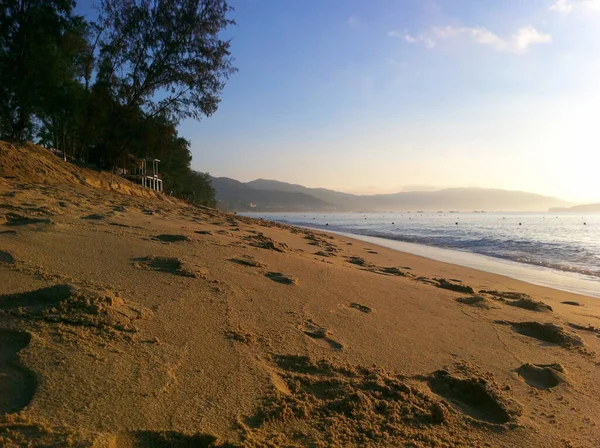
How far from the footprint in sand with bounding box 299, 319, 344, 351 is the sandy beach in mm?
15

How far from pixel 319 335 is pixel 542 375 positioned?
A: 1602mm

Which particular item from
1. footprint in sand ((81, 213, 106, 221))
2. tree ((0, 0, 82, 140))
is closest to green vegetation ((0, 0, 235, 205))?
tree ((0, 0, 82, 140))

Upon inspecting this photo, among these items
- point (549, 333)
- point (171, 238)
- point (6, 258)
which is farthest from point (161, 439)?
point (171, 238)

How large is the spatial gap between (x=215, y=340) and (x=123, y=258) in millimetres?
1973

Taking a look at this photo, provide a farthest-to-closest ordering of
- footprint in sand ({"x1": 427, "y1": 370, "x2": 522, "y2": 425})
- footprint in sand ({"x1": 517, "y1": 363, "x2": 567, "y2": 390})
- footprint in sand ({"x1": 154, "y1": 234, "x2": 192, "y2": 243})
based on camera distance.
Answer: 1. footprint in sand ({"x1": 154, "y1": 234, "x2": 192, "y2": 243})
2. footprint in sand ({"x1": 517, "y1": 363, "x2": 567, "y2": 390})
3. footprint in sand ({"x1": 427, "y1": 370, "x2": 522, "y2": 425})

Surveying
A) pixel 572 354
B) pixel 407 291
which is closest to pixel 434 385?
pixel 572 354

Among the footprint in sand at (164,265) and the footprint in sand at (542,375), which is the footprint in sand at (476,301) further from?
the footprint in sand at (164,265)

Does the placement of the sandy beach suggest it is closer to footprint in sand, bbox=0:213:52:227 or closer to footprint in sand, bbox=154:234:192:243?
footprint in sand, bbox=0:213:52:227

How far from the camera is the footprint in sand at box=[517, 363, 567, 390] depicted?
282 cm

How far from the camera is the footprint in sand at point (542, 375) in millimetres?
2821

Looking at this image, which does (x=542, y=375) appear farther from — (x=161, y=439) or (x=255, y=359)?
(x=161, y=439)

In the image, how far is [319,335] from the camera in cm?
303

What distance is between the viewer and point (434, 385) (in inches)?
100

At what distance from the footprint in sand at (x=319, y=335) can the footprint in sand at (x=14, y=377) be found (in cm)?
171
